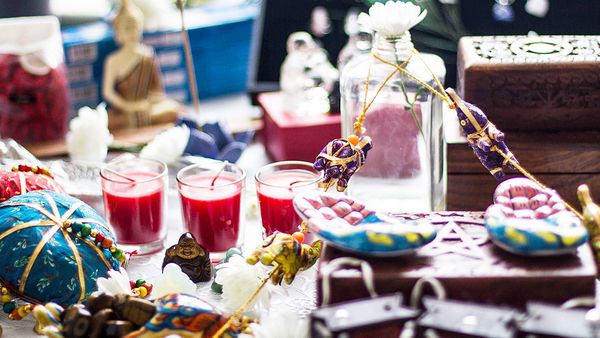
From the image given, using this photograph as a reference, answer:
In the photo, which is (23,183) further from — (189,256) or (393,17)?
(393,17)

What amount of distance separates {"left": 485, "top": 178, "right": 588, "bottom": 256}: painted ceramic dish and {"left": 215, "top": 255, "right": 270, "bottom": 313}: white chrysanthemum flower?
286 mm

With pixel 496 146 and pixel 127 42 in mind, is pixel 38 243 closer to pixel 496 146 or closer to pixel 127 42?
pixel 496 146

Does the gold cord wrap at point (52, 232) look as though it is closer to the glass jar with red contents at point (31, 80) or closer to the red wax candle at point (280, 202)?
the red wax candle at point (280, 202)

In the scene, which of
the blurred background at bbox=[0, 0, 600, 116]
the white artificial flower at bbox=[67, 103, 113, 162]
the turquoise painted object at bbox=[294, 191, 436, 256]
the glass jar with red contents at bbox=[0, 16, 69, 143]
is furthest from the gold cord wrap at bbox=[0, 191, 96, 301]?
the blurred background at bbox=[0, 0, 600, 116]

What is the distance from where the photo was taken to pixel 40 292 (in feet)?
3.25

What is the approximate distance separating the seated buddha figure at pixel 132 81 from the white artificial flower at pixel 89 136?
0.57 ft

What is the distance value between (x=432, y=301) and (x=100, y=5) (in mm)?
1318

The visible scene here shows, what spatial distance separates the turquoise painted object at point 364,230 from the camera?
832mm

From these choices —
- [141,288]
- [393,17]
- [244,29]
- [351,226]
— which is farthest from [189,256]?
[244,29]

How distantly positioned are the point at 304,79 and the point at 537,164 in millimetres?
459

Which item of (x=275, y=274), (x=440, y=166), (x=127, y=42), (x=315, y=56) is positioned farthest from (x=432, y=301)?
(x=127, y=42)

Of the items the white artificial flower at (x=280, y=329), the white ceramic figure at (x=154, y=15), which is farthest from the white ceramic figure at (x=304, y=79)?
the white artificial flower at (x=280, y=329)

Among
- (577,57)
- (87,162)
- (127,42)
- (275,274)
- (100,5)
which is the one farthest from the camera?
(100,5)

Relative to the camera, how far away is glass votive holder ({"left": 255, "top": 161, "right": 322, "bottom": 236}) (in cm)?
114
